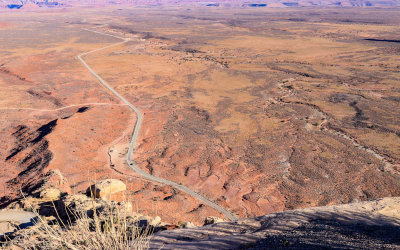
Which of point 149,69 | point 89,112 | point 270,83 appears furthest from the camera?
point 149,69

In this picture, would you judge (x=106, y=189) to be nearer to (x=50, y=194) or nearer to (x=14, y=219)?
(x=50, y=194)

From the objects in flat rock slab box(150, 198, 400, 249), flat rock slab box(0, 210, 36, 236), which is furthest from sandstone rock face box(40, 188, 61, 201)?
flat rock slab box(150, 198, 400, 249)

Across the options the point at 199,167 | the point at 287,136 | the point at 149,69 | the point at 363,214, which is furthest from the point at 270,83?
the point at 363,214

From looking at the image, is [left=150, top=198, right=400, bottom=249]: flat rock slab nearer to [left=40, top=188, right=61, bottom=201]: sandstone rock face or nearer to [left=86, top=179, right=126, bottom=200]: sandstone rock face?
[left=86, top=179, right=126, bottom=200]: sandstone rock face

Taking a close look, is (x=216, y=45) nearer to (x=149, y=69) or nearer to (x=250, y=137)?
(x=149, y=69)

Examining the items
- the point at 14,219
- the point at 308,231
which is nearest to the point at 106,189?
the point at 14,219

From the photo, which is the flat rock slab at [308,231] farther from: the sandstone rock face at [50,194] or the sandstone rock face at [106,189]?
the sandstone rock face at [50,194]
